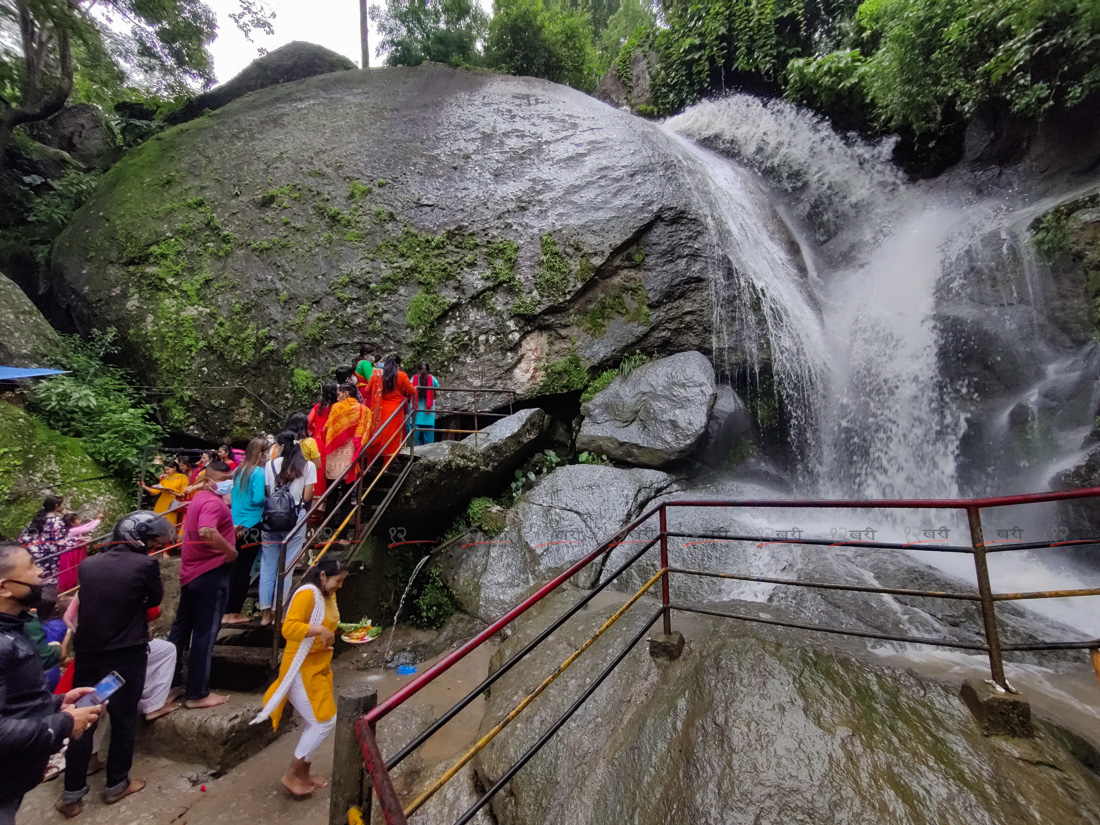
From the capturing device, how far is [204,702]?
12.3 feet

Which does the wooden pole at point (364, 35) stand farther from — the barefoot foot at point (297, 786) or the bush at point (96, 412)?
the barefoot foot at point (297, 786)

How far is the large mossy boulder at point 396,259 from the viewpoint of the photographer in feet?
28.0

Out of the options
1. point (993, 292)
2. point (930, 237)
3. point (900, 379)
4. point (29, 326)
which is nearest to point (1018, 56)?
point (930, 237)

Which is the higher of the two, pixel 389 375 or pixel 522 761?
pixel 389 375

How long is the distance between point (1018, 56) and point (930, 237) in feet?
9.58

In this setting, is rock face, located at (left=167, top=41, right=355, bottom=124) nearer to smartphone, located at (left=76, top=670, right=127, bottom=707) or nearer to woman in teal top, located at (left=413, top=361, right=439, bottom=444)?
woman in teal top, located at (left=413, top=361, right=439, bottom=444)

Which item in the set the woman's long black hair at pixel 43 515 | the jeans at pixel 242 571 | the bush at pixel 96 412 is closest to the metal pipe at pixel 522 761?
the jeans at pixel 242 571

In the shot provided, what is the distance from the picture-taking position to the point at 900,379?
25.1 ft

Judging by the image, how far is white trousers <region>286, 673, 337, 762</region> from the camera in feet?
10.3

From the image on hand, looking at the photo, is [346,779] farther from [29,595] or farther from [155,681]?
[155,681]

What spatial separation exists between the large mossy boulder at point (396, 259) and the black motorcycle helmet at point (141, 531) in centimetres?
518

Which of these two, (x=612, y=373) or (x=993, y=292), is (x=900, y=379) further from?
(x=612, y=373)

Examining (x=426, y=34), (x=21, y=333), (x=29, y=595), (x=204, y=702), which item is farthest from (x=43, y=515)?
(x=426, y=34)

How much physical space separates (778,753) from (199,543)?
153 inches
